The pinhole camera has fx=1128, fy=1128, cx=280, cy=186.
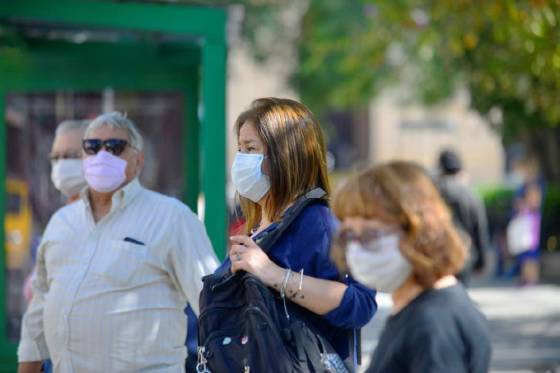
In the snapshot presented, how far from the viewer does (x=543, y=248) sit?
57.9 ft

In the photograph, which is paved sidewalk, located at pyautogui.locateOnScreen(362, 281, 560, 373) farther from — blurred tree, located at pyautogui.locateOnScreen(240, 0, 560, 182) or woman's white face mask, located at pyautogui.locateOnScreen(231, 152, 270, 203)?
woman's white face mask, located at pyautogui.locateOnScreen(231, 152, 270, 203)

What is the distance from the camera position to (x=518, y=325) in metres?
12.6

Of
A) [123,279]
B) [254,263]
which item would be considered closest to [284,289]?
[254,263]

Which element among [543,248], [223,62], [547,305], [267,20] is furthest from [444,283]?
[267,20]

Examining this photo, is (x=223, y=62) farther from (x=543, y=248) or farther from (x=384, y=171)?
(x=543, y=248)

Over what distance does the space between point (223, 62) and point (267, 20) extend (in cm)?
1897

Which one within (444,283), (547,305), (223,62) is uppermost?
(223,62)

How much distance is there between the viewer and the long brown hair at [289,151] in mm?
3645

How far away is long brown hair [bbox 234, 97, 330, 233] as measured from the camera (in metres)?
3.64

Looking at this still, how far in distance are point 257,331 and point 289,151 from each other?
2.03 feet

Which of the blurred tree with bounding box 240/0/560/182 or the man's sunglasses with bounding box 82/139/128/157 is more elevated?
the blurred tree with bounding box 240/0/560/182

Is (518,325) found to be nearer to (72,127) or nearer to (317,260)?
(72,127)

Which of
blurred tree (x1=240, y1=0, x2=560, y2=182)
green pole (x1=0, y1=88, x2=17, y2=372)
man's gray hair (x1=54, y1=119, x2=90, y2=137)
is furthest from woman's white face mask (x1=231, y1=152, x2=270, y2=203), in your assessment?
blurred tree (x1=240, y1=0, x2=560, y2=182)

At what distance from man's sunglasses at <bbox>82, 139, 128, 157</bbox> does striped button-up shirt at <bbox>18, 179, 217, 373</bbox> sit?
0.20m
